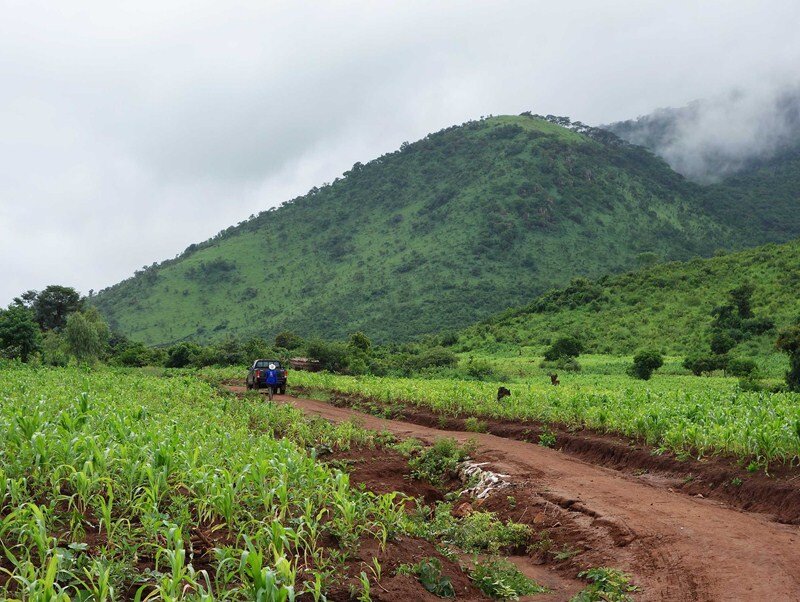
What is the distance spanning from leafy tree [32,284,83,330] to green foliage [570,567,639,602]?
2776 inches

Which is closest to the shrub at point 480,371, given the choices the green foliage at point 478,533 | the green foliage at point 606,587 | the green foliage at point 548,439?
the green foliage at point 548,439

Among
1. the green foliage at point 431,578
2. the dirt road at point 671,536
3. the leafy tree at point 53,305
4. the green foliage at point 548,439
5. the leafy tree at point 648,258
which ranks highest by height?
the leafy tree at point 53,305

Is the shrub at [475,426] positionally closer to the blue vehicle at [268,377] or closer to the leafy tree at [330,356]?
the blue vehicle at [268,377]

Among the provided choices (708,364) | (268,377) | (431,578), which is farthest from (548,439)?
(708,364)

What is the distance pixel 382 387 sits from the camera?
26297 millimetres

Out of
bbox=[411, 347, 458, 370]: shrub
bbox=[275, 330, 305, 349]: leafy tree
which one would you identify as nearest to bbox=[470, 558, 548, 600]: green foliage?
bbox=[411, 347, 458, 370]: shrub

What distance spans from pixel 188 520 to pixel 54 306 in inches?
2789

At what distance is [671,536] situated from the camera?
7.57m

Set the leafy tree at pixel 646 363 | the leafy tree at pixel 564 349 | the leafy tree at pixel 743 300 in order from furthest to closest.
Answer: the leafy tree at pixel 743 300, the leafy tree at pixel 564 349, the leafy tree at pixel 646 363

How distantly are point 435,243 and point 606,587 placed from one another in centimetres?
10550

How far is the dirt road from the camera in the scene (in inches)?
243

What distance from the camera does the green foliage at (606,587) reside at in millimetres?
6168

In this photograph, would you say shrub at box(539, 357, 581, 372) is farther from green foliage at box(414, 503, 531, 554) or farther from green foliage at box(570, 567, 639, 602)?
green foliage at box(570, 567, 639, 602)

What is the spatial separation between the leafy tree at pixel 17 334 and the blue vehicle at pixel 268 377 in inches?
786
